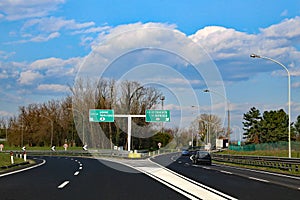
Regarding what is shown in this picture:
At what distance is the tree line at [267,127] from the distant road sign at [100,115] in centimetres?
4111

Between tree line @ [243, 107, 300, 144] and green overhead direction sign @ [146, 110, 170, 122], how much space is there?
35993mm

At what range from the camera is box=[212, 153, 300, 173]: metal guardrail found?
96.5 feet

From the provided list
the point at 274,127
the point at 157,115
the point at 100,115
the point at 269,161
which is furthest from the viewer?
the point at 274,127

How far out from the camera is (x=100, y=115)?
61.2 metres

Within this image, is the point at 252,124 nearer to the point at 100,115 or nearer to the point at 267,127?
the point at 267,127

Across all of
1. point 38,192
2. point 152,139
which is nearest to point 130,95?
point 152,139

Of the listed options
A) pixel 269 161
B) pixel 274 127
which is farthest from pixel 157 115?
pixel 274 127

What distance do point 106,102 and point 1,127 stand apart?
261 ft

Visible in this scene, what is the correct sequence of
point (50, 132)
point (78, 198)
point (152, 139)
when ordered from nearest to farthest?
1. point (78, 198)
2. point (152, 139)
3. point (50, 132)

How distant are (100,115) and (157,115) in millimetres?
8037

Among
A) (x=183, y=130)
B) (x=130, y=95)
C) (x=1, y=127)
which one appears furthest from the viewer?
(x=1, y=127)

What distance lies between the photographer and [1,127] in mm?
142625

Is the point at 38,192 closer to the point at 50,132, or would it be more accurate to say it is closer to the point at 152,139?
the point at 152,139

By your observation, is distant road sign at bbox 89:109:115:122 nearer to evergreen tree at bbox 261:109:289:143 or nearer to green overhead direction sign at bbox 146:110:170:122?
green overhead direction sign at bbox 146:110:170:122
